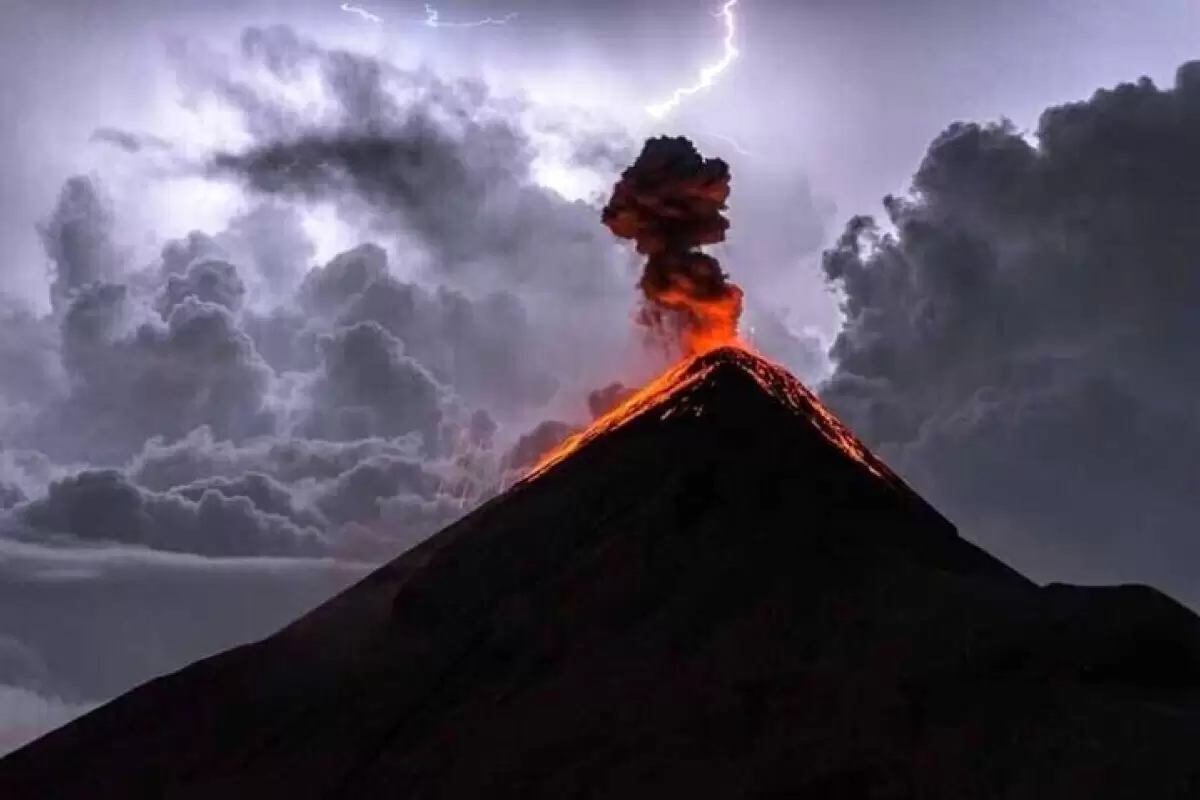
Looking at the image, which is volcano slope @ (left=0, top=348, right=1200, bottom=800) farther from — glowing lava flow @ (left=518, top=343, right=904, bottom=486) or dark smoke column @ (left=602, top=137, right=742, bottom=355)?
dark smoke column @ (left=602, top=137, right=742, bottom=355)

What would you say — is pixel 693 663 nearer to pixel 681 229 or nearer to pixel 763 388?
pixel 763 388

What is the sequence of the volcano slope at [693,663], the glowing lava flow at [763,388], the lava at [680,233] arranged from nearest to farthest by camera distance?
the volcano slope at [693,663] → the glowing lava flow at [763,388] → the lava at [680,233]

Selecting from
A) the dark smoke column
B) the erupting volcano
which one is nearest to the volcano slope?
the erupting volcano

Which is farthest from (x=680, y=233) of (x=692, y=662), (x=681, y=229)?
(x=692, y=662)

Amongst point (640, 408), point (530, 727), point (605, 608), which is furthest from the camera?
point (640, 408)

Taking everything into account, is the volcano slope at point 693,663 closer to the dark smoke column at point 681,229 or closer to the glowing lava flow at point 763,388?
the glowing lava flow at point 763,388

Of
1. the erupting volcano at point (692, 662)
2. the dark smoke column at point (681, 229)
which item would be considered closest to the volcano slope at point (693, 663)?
the erupting volcano at point (692, 662)

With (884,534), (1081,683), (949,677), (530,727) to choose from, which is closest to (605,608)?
(530,727)

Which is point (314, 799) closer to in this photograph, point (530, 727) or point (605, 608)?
point (530, 727)

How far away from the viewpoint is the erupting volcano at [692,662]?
4334 cm

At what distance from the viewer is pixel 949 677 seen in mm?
45719

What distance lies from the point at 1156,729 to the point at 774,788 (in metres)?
10.3

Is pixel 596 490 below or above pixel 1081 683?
above

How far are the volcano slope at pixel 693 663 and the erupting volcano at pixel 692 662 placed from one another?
12 centimetres
